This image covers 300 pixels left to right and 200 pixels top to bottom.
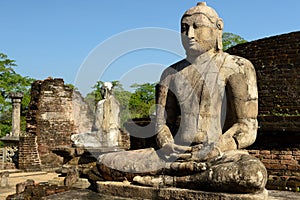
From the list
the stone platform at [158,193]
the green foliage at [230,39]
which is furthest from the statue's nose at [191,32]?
the green foliage at [230,39]

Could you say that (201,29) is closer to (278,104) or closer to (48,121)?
(278,104)

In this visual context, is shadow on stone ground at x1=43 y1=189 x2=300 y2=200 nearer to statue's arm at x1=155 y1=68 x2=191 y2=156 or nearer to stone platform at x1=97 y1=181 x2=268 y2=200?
stone platform at x1=97 y1=181 x2=268 y2=200

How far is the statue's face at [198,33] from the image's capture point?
3451 millimetres

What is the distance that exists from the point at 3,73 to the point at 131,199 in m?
23.1

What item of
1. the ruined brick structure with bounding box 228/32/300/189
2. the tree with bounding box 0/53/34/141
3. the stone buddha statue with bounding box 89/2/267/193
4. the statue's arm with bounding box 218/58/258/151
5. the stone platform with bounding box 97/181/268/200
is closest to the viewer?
the stone platform with bounding box 97/181/268/200

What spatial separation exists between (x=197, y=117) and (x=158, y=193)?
81cm

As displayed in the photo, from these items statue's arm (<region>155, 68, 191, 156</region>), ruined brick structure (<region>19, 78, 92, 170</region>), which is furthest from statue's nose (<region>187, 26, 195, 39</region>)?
ruined brick structure (<region>19, 78, 92, 170</region>)

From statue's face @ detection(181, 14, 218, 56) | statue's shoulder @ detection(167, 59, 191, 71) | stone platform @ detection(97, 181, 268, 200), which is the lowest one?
stone platform @ detection(97, 181, 268, 200)

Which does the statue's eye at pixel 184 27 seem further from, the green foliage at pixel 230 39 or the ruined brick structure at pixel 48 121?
the green foliage at pixel 230 39

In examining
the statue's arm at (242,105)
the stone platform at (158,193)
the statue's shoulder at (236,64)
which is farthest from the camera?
the statue's shoulder at (236,64)

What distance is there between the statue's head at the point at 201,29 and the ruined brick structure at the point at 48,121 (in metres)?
10.4

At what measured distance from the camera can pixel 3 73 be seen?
24.0 metres

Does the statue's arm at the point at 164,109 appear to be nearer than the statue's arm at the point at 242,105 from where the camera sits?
No

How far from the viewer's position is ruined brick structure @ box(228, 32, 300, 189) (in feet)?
20.6
